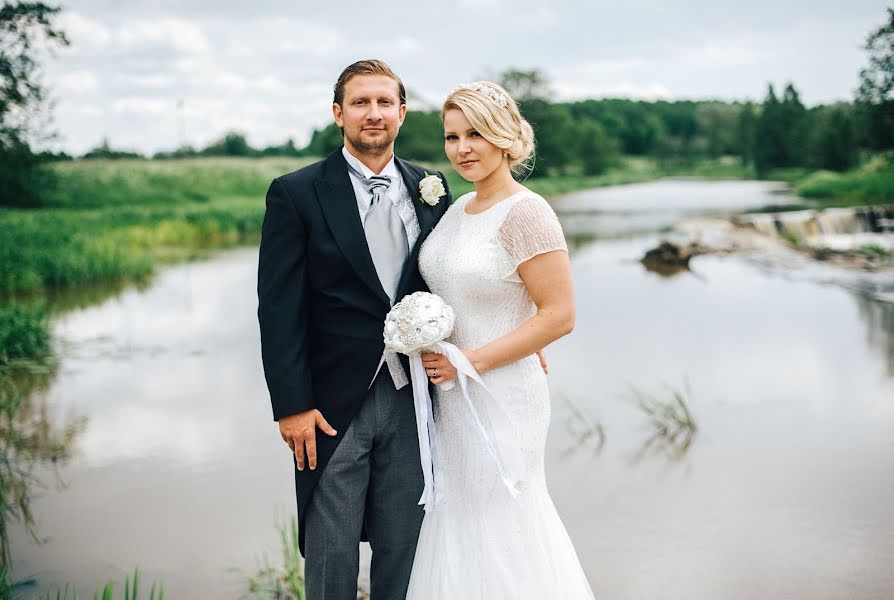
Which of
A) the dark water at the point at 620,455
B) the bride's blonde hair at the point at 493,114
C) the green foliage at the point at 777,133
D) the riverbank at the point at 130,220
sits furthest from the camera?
the green foliage at the point at 777,133

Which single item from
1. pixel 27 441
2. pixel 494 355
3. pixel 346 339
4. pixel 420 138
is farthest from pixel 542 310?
pixel 420 138

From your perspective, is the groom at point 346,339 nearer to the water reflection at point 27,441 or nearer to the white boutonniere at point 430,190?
the white boutonniere at point 430,190

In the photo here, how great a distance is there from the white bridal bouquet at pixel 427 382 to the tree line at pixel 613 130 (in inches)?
258

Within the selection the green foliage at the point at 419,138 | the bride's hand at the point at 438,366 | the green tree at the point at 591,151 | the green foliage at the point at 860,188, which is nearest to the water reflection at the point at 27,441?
the bride's hand at the point at 438,366

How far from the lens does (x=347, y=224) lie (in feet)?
8.51

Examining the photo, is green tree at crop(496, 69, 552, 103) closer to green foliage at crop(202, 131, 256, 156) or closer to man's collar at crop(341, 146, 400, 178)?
green foliage at crop(202, 131, 256, 156)

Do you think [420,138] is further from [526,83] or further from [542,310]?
[542,310]

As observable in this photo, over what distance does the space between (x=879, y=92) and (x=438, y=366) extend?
28599 millimetres

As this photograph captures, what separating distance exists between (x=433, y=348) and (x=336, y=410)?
1.24 ft

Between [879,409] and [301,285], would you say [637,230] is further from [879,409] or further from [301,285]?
[301,285]

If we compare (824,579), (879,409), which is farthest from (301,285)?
(879,409)

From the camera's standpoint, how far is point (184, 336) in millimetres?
10086

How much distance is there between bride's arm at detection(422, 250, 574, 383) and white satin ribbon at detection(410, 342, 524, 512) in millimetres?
46

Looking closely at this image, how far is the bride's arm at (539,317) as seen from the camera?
254cm
